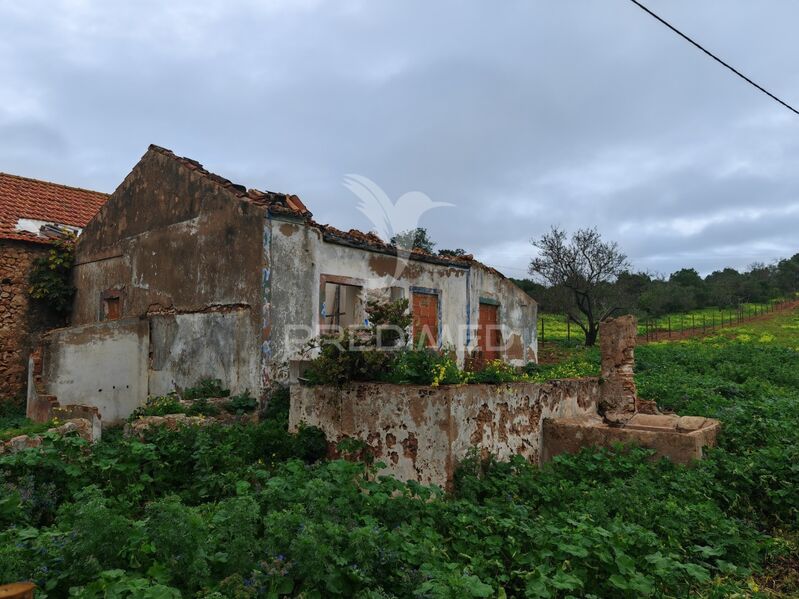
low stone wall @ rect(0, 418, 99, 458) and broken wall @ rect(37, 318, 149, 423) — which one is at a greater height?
broken wall @ rect(37, 318, 149, 423)

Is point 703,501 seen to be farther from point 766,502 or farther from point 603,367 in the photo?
point 603,367

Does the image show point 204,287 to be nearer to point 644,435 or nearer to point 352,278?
point 352,278

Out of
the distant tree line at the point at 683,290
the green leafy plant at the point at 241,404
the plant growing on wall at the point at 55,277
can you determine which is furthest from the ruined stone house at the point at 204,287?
the distant tree line at the point at 683,290

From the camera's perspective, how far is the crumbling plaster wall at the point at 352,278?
29.7ft

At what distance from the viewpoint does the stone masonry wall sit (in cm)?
1232

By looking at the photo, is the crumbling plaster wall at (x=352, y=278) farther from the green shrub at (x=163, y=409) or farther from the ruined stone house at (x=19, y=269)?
the ruined stone house at (x=19, y=269)

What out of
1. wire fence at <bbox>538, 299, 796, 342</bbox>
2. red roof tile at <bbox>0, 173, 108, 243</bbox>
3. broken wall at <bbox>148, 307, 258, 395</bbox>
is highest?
red roof tile at <bbox>0, 173, 108, 243</bbox>

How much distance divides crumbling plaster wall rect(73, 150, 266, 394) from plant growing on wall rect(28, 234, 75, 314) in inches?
38.6

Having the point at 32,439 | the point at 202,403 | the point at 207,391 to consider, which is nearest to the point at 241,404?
the point at 202,403

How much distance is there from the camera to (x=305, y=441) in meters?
6.58

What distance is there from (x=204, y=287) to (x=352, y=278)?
9.14 ft

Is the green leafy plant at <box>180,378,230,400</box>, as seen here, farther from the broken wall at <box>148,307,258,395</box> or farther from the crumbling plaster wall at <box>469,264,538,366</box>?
the crumbling plaster wall at <box>469,264,538,366</box>

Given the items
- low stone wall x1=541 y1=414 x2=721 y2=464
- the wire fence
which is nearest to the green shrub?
low stone wall x1=541 y1=414 x2=721 y2=464

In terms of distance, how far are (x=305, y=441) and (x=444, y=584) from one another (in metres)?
3.99
